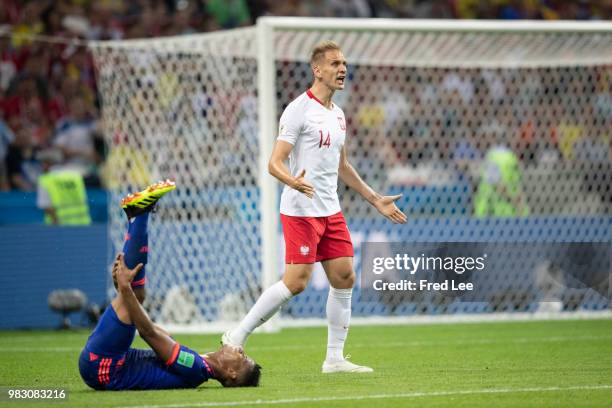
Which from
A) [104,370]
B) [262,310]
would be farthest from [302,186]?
[104,370]

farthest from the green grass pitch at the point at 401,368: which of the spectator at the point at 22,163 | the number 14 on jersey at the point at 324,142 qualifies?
the spectator at the point at 22,163

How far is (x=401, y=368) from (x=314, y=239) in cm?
130

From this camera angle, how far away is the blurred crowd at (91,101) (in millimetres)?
15961

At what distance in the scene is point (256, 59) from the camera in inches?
547

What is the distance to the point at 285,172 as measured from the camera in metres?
7.96

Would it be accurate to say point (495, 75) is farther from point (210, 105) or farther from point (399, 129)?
point (210, 105)

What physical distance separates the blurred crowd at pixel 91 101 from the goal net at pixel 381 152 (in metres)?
0.05

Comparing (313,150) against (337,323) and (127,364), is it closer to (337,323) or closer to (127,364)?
(337,323)

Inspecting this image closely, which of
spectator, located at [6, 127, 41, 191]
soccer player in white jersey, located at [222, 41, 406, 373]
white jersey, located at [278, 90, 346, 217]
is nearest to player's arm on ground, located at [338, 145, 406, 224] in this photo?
soccer player in white jersey, located at [222, 41, 406, 373]

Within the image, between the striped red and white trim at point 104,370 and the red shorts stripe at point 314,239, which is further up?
the red shorts stripe at point 314,239

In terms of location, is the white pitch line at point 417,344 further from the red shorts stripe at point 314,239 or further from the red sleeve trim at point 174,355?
the red sleeve trim at point 174,355

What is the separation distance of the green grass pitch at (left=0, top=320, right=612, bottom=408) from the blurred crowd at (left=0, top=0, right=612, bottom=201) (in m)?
3.39

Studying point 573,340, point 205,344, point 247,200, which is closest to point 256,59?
point 247,200

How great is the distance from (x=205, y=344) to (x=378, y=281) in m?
2.77
